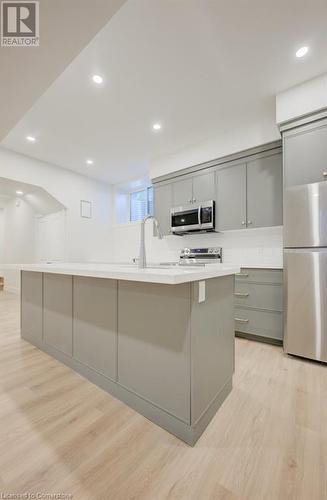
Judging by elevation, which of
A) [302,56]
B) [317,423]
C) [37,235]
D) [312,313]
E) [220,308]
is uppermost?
[302,56]

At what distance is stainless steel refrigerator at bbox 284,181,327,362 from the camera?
2.19m

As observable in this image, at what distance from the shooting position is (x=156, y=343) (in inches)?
53.9

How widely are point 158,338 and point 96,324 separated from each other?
25.6 inches

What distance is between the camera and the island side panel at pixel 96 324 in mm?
1648

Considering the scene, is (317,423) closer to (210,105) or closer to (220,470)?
(220,470)

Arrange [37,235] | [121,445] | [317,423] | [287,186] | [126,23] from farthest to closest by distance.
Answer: [37,235], [287,186], [126,23], [317,423], [121,445]

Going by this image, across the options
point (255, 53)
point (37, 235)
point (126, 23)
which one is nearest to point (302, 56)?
point (255, 53)

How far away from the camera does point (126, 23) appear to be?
1748mm

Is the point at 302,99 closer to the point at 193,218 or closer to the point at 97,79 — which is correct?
Answer: the point at 193,218

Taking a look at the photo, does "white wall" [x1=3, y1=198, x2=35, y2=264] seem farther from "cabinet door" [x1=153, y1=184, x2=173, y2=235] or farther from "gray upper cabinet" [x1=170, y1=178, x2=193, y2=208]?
"gray upper cabinet" [x1=170, y1=178, x2=193, y2=208]

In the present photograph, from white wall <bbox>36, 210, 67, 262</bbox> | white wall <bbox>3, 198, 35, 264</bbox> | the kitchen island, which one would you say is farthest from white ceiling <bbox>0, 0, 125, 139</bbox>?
white wall <bbox>3, 198, 35, 264</bbox>

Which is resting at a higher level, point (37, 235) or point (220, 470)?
point (37, 235)

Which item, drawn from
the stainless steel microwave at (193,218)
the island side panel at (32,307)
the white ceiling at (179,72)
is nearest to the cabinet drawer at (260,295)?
the stainless steel microwave at (193,218)

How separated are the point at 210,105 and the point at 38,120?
2.29 metres
